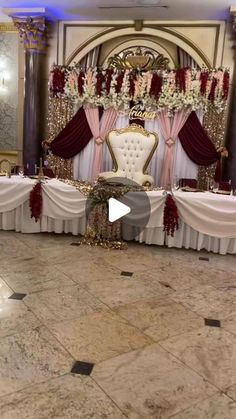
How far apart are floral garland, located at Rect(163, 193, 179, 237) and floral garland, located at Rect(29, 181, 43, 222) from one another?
155 cm

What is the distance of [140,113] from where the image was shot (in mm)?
6152

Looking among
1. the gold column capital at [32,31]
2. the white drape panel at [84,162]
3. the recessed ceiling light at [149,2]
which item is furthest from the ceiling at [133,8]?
the white drape panel at [84,162]

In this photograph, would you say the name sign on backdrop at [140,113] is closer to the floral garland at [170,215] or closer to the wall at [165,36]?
the wall at [165,36]

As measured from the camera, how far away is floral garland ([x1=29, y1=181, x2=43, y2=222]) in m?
4.46

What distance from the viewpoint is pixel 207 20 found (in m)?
5.84

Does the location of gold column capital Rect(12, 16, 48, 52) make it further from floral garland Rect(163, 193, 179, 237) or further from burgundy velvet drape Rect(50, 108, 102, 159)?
floral garland Rect(163, 193, 179, 237)

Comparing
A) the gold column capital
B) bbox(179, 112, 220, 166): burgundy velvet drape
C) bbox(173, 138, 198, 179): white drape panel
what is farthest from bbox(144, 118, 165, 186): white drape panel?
the gold column capital

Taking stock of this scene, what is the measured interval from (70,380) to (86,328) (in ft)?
1.88

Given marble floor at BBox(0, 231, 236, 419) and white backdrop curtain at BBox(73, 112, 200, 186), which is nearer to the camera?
marble floor at BBox(0, 231, 236, 419)

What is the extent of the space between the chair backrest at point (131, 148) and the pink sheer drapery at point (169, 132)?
52 centimetres

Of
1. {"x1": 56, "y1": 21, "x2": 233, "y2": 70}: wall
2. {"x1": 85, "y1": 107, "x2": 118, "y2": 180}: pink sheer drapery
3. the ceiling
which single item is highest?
the ceiling

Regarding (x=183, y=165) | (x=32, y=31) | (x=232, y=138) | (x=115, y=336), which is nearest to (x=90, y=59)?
(x=32, y=31)

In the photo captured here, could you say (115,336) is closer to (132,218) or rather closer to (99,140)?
(132,218)

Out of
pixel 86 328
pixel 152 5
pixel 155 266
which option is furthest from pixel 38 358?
pixel 152 5
